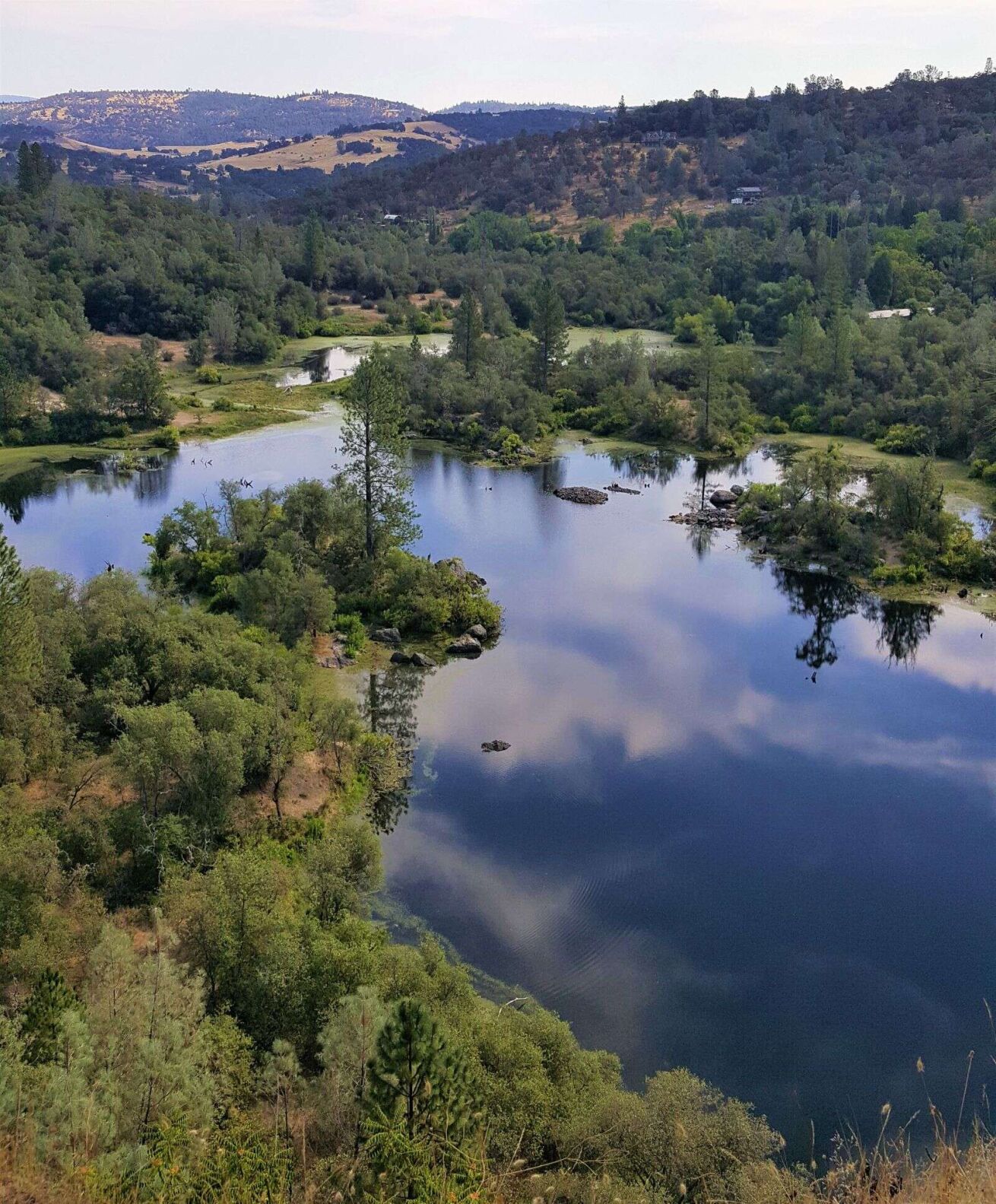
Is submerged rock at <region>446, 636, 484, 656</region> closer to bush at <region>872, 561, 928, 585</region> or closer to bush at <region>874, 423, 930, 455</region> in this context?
bush at <region>872, 561, 928, 585</region>

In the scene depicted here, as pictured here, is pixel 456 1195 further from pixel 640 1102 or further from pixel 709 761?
pixel 709 761

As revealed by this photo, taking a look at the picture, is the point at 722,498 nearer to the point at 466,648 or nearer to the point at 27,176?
the point at 466,648

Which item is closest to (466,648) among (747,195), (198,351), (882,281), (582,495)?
(582,495)

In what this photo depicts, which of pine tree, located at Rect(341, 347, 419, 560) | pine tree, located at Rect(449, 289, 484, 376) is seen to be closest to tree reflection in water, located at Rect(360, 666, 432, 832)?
pine tree, located at Rect(341, 347, 419, 560)

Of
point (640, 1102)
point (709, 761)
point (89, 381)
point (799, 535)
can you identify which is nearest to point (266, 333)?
point (89, 381)

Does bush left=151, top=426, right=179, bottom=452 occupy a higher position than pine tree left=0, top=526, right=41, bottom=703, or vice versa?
pine tree left=0, top=526, right=41, bottom=703

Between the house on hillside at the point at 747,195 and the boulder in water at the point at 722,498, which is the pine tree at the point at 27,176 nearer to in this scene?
the boulder in water at the point at 722,498
